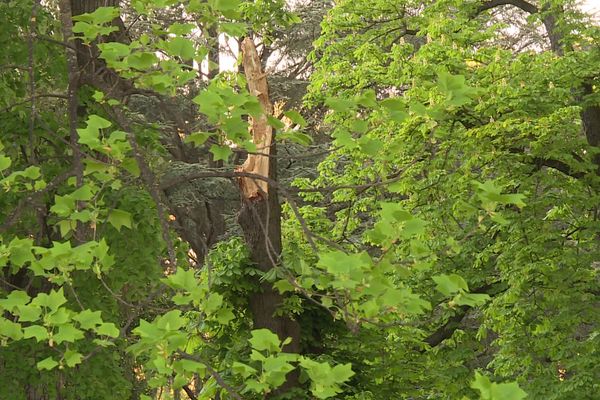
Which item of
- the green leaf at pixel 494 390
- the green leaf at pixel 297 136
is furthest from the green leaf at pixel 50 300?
the green leaf at pixel 494 390

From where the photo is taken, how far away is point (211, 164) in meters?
24.7

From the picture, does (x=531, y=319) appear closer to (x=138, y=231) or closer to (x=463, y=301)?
(x=138, y=231)

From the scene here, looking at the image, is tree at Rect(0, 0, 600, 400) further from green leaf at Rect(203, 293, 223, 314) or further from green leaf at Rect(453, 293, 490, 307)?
green leaf at Rect(453, 293, 490, 307)

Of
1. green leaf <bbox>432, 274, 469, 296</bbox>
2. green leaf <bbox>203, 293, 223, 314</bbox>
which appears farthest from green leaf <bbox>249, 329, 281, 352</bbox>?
green leaf <bbox>432, 274, 469, 296</bbox>

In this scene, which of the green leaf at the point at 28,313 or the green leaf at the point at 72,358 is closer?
the green leaf at the point at 28,313

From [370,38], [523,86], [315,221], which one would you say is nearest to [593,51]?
[523,86]

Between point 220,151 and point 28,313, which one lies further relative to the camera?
point 220,151

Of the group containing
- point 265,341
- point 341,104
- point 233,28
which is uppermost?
point 233,28

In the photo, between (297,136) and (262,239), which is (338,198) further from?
(297,136)

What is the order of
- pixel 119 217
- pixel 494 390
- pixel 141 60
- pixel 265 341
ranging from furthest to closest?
1. pixel 119 217
2. pixel 141 60
3. pixel 265 341
4. pixel 494 390

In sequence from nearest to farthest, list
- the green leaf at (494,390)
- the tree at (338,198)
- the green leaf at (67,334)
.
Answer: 1. the green leaf at (494,390)
2. the green leaf at (67,334)
3. the tree at (338,198)

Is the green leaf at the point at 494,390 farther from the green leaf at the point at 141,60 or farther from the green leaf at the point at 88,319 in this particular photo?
the green leaf at the point at 141,60

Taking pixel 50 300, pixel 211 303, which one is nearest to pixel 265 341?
pixel 211 303

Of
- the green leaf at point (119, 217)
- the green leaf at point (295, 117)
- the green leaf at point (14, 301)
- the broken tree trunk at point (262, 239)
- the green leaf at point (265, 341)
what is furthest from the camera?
the broken tree trunk at point (262, 239)
